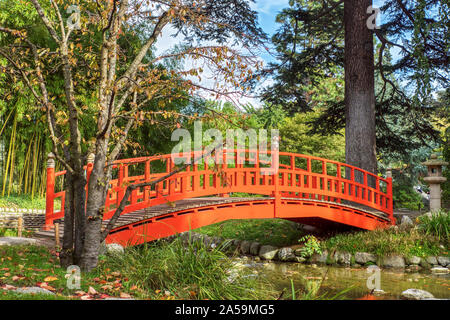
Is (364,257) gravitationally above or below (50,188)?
below

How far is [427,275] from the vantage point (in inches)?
269

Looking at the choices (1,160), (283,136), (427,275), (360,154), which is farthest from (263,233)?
(1,160)

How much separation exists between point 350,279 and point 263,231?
3414 millimetres

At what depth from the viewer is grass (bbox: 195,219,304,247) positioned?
9.18 metres

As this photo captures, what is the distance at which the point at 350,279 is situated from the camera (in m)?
6.48

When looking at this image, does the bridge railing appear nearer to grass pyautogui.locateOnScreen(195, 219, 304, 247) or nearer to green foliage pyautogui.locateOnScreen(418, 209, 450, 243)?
green foliage pyautogui.locateOnScreen(418, 209, 450, 243)

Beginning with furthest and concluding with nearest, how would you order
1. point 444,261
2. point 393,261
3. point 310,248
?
point 310,248
point 393,261
point 444,261

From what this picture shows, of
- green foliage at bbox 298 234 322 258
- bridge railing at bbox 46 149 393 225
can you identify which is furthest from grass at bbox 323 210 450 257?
bridge railing at bbox 46 149 393 225

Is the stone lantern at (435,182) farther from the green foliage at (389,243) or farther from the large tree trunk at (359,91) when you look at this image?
the green foliage at (389,243)

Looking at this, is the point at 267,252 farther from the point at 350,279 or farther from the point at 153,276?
the point at 153,276

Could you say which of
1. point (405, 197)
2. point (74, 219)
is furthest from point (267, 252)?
point (405, 197)

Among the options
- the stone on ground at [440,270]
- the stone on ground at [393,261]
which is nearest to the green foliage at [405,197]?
the stone on ground at [393,261]

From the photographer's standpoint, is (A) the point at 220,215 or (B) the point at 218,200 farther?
(B) the point at 218,200

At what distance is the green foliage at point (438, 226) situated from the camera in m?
7.86
